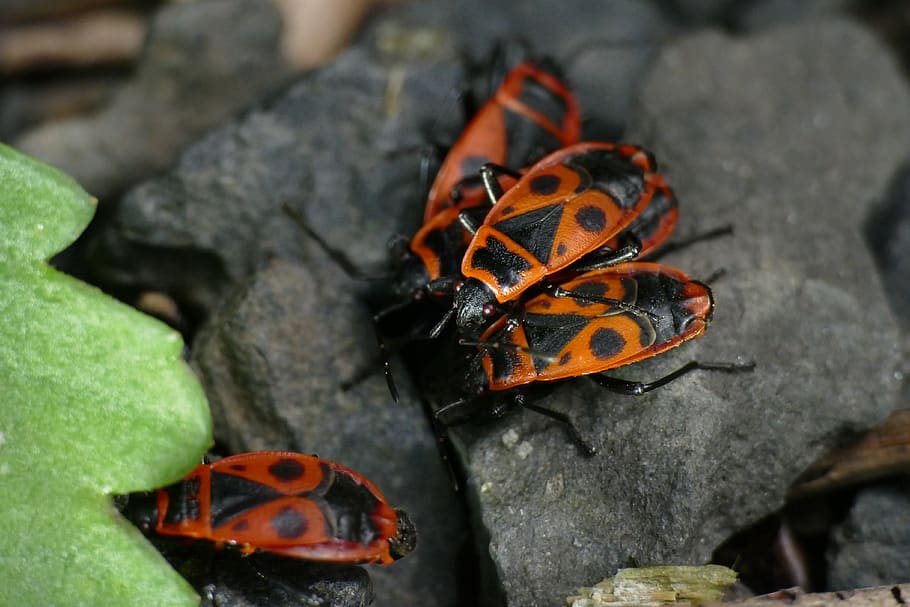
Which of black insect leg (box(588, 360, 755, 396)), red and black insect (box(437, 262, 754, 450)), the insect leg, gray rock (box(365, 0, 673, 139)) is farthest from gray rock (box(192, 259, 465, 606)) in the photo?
gray rock (box(365, 0, 673, 139))

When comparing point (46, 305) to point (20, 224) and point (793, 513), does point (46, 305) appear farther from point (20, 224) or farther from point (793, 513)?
point (793, 513)

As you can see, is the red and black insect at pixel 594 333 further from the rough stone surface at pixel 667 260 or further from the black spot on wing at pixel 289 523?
the black spot on wing at pixel 289 523

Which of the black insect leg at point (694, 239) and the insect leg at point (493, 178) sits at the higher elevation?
the insect leg at point (493, 178)

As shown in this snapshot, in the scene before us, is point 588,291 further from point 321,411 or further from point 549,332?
point 321,411

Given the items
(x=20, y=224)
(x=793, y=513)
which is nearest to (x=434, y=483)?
(x=793, y=513)

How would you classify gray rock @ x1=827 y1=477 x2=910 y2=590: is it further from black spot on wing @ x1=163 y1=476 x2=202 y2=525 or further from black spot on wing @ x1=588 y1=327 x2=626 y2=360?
black spot on wing @ x1=163 y1=476 x2=202 y2=525

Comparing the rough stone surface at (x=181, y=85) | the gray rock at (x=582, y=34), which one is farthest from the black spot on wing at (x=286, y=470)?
the gray rock at (x=582, y=34)

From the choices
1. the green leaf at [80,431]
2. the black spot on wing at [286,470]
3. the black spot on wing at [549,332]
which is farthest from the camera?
the black spot on wing at [549,332]

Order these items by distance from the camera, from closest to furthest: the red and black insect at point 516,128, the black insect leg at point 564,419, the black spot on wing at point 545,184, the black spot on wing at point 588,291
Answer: the black insect leg at point 564,419
the black spot on wing at point 588,291
the black spot on wing at point 545,184
the red and black insect at point 516,128
